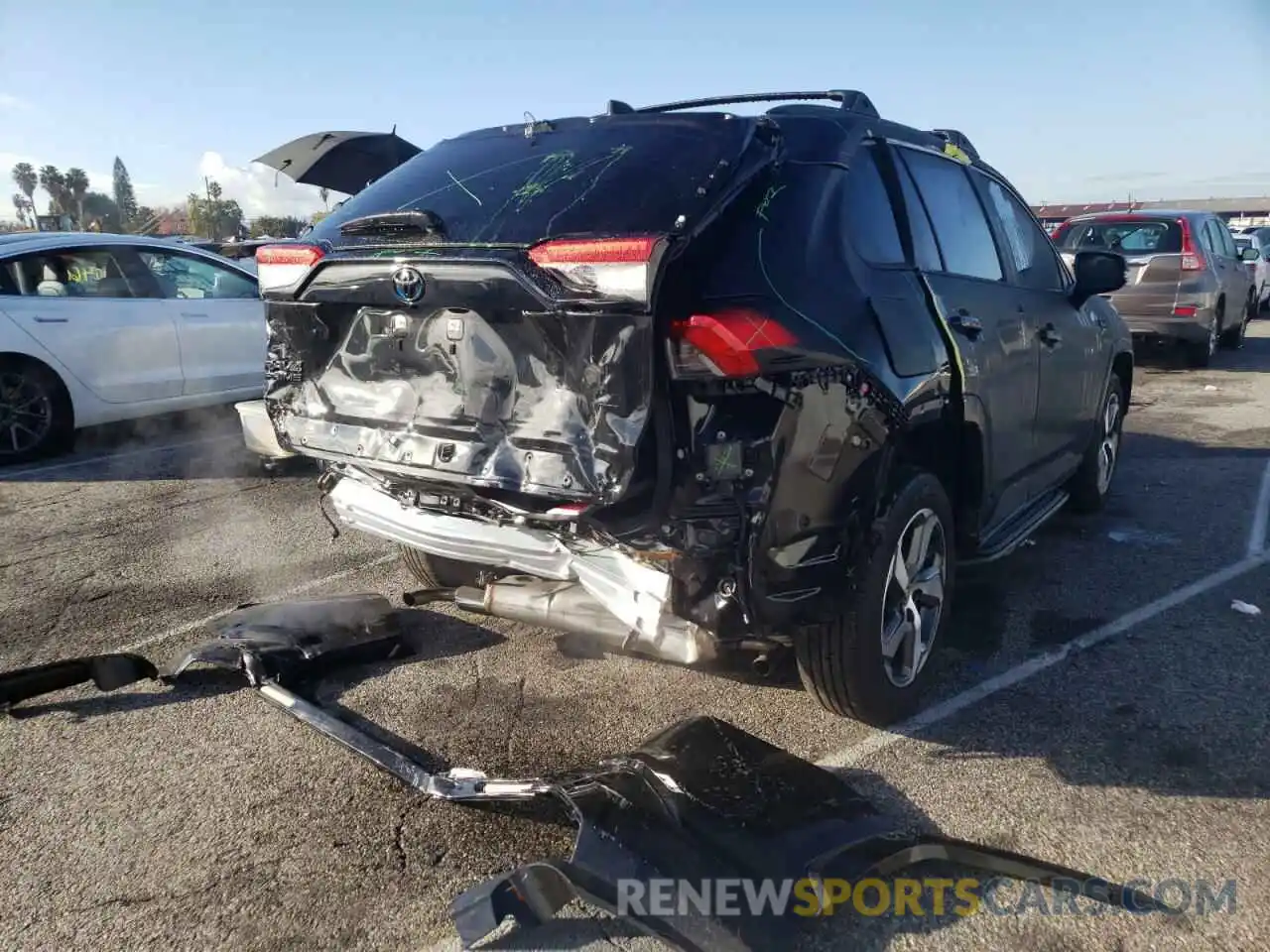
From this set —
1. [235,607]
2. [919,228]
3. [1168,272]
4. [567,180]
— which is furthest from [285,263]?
[1168,272]

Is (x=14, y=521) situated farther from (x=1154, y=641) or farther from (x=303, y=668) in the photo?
(x=1154, y=641)

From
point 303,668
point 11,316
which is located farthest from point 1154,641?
point 11,316

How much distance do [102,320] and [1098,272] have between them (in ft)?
22.6

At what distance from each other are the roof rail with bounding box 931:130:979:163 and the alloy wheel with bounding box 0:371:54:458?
6.53 m

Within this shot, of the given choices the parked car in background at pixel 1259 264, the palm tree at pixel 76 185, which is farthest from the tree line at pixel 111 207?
the parked car in background at pixel 1259 264

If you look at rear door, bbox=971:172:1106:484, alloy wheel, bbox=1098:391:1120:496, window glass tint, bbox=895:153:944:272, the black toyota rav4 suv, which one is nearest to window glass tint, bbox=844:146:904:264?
the black toyota rav4 suv

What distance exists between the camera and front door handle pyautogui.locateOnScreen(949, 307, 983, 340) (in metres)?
3.55

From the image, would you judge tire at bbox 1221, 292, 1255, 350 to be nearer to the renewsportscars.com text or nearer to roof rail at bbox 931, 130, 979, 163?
roof rail at bbox 931, 130, 979, 163

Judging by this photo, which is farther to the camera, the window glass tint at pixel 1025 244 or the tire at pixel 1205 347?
the tire at pixel 1205 347

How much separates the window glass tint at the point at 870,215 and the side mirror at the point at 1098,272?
1.88 m

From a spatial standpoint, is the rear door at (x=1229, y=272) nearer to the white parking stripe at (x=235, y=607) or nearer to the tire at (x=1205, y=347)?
the tire at (x=1205, y=347)

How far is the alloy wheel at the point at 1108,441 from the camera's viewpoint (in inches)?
231

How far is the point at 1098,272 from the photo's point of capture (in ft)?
15.7

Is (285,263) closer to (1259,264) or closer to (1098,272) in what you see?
(1098,272)
